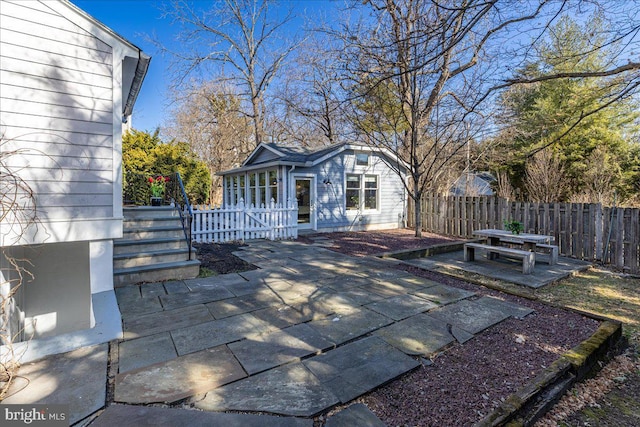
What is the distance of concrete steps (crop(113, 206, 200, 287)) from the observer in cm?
488

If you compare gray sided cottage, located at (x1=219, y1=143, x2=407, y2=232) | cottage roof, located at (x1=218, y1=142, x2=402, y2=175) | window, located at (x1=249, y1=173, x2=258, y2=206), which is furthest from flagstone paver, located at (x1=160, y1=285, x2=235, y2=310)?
window, located at (x1=249, y1=173, x2=258, y2=206)

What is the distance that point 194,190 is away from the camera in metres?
16.5

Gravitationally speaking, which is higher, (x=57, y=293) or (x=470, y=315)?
(x=470, y=315)

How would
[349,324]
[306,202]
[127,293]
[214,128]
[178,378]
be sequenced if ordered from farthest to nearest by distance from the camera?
[214,128]
[306,202]
[127,293]
[349,324]
[178,378]

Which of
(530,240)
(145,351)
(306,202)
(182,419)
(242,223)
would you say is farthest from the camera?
(306,202)

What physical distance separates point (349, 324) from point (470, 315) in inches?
62.0

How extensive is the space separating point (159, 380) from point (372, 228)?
452 inches

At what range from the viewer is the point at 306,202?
1195 centimetres

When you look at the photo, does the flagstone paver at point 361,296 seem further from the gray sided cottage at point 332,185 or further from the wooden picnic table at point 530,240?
the gray sided cottage at point 332,185

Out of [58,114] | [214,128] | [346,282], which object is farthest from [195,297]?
[214,128]

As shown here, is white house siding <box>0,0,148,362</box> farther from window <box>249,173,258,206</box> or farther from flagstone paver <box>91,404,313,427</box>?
window <box>249,173,258,206</box>

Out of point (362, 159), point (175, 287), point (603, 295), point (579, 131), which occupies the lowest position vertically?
point (603, 295)

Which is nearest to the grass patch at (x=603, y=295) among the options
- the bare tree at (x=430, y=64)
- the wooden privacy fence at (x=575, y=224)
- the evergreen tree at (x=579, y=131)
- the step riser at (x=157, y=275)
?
the wooden privacy fence at (x=575, y=224)

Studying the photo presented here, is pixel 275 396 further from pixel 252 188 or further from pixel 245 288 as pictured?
pixel 252 188
